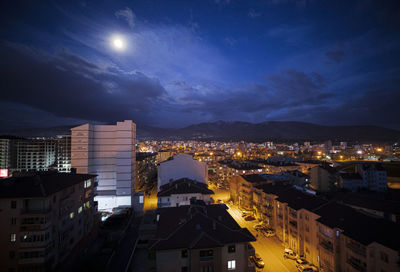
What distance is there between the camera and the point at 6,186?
1825 centimetres

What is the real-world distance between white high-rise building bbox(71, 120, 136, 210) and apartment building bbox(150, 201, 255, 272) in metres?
25.2

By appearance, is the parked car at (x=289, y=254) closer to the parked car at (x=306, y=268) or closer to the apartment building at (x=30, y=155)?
the parked car at (x=306, y=268)

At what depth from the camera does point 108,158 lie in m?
42.4

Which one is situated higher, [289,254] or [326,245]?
[326,245]

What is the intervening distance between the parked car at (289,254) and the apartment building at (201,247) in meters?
9.32

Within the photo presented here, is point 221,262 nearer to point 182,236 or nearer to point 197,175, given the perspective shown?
point 182,236

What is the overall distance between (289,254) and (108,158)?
128 ft

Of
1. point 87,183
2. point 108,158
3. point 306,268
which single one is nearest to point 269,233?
point 306,268

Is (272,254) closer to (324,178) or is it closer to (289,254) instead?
(289,254)

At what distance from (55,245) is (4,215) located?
539 cm

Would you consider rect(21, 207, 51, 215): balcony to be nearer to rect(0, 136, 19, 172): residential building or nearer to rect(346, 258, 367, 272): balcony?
rect(346, 258, 367, 272): balcony

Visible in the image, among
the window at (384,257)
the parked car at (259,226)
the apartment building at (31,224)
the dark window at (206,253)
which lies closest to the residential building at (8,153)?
the apartment building at (31,224)

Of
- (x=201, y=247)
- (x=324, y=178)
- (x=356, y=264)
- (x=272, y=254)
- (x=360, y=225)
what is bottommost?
(x=272, y=254)

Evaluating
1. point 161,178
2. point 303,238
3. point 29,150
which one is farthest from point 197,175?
point 29,150
